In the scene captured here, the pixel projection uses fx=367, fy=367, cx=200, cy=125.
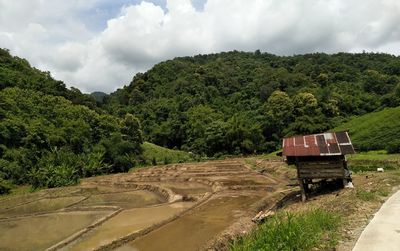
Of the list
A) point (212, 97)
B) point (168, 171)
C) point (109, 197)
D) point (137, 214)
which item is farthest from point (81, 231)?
point (212, 97)

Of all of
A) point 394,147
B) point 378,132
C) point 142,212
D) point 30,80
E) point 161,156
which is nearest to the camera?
point 142,212

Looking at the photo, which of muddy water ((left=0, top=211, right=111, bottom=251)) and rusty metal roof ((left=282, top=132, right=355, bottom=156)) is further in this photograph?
muddy water ((left=0, top=211, right=111, bottom=251))

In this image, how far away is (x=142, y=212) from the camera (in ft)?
73.9

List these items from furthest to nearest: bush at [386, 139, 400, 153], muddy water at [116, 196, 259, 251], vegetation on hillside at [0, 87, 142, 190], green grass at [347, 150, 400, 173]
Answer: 1. vegetation on hillside at [0, 87, 142, 190]
2. bush at [386, 139, 400, 153]
3. green grass at [347, 150, 400, 173]
4. muddy water at [116, 196, 259, 251]

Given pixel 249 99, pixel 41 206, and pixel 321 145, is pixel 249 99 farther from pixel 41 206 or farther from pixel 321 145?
pixel 321 145

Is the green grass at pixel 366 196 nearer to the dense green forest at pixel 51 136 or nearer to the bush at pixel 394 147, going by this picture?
the bush at pixel 394 147

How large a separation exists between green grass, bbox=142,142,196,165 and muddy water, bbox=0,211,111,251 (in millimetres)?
32659

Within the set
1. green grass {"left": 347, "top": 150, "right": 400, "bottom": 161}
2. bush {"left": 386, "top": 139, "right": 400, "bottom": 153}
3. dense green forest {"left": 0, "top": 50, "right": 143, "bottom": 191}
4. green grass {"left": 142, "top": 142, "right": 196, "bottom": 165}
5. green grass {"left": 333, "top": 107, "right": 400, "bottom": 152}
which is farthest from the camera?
green grass {"left": 142, "top": 142, "right": 196, "bottom": 165}

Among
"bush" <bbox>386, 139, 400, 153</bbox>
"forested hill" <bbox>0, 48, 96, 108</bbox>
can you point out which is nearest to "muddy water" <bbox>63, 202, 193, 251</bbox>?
"bush" <bbox>386, 139, 400, 153</bbox>

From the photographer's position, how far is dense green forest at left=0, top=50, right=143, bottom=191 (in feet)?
132

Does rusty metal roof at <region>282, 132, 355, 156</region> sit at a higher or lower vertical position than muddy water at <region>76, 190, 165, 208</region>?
higher

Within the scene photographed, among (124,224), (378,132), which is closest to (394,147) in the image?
(378,132)

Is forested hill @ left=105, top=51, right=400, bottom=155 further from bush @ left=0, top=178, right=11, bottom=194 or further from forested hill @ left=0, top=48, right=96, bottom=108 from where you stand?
bush @ left=0, top=178, right=11, bottom=194

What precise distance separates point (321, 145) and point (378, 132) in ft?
81.8
